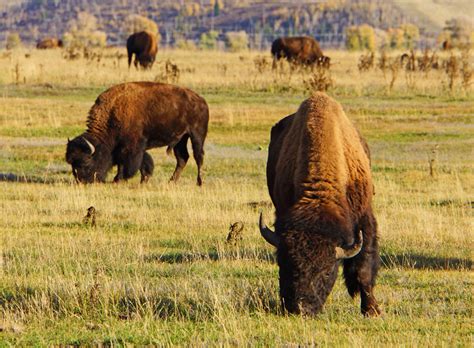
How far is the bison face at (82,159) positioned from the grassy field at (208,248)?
42 cm

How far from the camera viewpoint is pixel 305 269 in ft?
24.4

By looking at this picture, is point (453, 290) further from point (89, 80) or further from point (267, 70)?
point (267, 70)

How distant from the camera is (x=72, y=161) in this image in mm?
17531

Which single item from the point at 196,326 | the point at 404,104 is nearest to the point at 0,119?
the point at 404,104

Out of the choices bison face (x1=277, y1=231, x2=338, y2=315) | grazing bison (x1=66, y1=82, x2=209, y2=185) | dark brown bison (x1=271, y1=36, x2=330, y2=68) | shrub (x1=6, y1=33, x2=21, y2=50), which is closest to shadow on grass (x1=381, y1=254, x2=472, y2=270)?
bison face (x1=277, y1=231, x2=338, y2=315)

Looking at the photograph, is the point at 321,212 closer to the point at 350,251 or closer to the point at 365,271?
the point at 350,251

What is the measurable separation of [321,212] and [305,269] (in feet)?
1.86

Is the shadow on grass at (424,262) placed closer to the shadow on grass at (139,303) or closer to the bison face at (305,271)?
the shadow on grass at (139,303)

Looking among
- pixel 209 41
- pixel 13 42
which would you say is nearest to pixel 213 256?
pixel 13 42

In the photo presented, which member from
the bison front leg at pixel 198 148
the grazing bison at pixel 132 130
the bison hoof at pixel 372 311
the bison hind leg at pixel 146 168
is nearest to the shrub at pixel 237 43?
the bison front leg at pixel 198 148

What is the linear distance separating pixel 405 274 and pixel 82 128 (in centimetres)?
1622

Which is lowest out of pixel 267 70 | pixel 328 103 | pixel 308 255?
pixel 267 70

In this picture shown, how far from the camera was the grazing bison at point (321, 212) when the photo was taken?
294 inches

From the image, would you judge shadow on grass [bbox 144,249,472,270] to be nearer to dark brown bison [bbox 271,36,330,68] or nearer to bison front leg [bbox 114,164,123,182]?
bison front leg [bbox 114,164,123,182]
